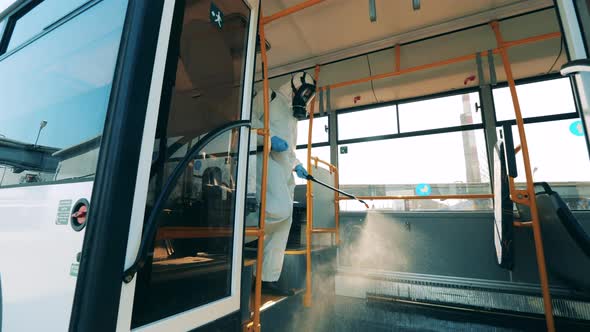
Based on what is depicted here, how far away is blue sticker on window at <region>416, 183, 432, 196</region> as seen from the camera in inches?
125

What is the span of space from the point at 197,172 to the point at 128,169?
35 centimetres

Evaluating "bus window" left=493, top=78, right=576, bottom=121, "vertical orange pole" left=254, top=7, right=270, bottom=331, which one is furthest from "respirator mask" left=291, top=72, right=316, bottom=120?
"bus window" left=493, top=78, right=576, bottom=121

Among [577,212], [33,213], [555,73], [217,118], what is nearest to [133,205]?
[33,213]

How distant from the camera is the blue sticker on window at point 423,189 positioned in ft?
10.4

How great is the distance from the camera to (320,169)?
2963mm

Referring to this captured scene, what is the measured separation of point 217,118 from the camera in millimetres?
1070

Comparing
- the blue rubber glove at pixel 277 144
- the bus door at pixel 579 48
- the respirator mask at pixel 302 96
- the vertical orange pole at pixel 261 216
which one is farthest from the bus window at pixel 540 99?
the vertical orange pole at pixel 261 216

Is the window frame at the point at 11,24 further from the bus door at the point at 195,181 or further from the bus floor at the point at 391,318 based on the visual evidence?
the bus floor at the point at 391,318

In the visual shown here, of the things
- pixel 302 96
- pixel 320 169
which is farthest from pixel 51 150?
pixel 320 169

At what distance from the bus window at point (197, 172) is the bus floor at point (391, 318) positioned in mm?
885

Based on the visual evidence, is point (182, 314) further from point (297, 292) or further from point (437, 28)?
point (437, 28)

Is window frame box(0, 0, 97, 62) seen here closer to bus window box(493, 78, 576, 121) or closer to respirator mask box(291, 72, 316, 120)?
respirator mask box(291, 72, 316, 120)

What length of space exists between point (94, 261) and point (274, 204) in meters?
1.22

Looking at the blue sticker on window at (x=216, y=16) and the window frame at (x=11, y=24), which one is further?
the window frame at (x=11, y=24)
